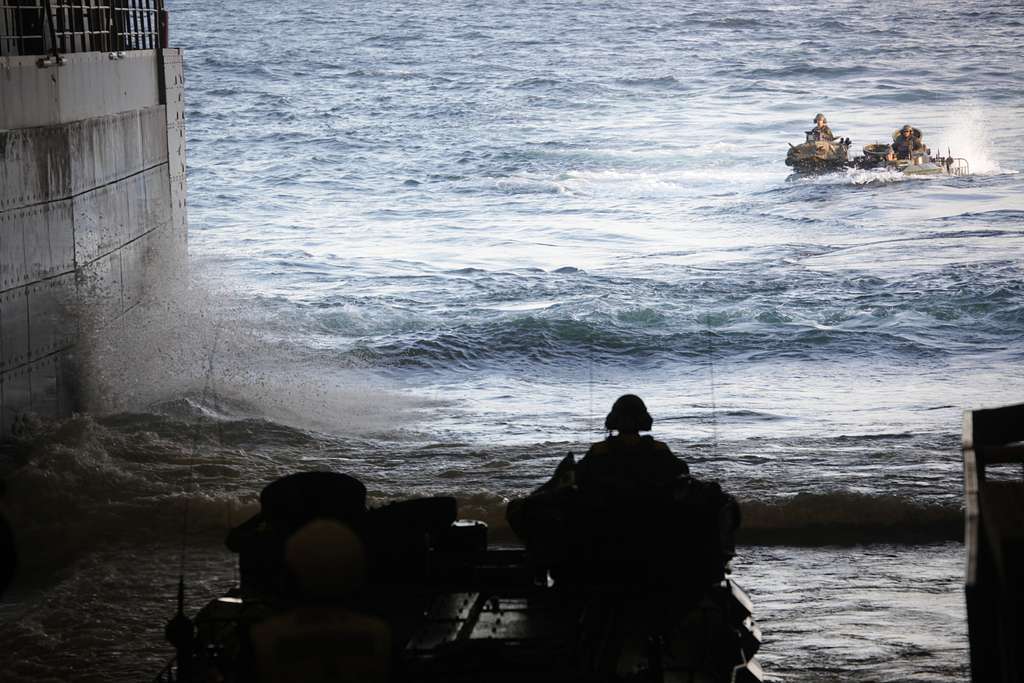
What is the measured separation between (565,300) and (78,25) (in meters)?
12.7

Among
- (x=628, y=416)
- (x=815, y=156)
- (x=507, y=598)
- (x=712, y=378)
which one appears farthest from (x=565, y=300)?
(x=507, y=598)

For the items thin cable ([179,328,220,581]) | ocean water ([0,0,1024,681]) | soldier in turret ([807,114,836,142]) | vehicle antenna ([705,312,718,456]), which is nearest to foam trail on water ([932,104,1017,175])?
ocean water ([0,0,1024,681])

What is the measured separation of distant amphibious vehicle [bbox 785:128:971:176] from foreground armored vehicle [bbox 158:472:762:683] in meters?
35.0

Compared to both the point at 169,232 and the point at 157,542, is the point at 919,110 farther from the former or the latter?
the point at 157,542

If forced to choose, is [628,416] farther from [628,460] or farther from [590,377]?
[590,377]

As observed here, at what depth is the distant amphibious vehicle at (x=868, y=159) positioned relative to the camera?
39719 millimetres

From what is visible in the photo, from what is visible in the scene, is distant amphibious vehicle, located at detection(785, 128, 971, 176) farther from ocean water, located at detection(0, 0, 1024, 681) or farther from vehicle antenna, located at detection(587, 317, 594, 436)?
vehicle antenna, located at detection(587, 317, 594, 436)

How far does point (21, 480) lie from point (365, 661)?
9054 millimetres

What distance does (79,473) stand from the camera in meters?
12.2

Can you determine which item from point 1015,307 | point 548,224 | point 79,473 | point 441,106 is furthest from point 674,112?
point 79,473

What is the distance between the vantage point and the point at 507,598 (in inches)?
248

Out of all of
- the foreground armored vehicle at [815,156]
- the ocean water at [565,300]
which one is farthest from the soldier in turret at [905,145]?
the foreground armored vehicle at [815,156]

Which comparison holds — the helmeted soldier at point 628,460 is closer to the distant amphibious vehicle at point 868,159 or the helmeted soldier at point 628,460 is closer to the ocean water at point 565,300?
the ocean water at point 565,300

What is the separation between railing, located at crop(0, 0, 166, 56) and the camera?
1259 cm
